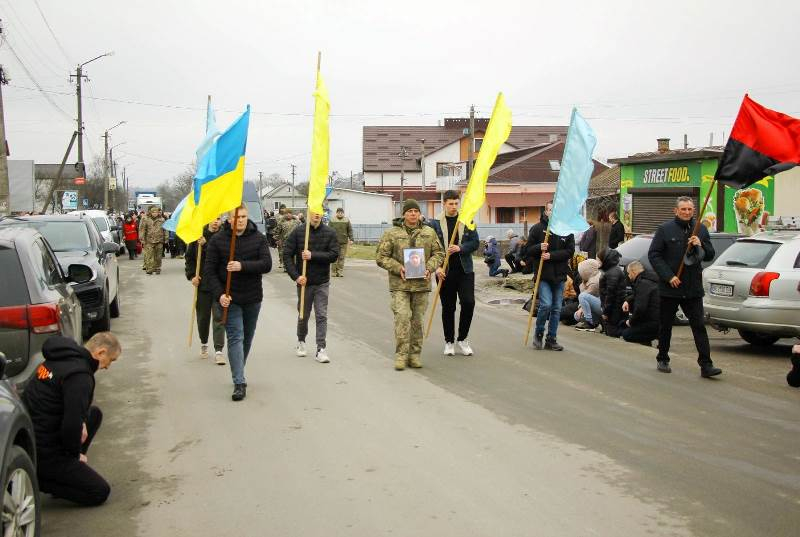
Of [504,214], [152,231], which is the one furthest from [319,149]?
[504,214]

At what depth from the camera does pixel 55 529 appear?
16.5ft

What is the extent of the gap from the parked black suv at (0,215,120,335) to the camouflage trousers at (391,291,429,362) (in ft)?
15.7

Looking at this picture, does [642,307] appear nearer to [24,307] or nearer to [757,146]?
[757,146]

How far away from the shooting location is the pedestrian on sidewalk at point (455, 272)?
10484mm

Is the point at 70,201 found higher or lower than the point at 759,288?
→ higher

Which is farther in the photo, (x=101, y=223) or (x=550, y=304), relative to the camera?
(x=101, y=223)

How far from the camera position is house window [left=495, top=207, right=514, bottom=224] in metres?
60.9

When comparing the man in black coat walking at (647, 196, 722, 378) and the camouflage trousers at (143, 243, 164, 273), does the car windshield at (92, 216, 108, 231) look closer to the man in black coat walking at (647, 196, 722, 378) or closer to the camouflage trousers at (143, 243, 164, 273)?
the camouflage trousers at (143, 243, 164, 273)

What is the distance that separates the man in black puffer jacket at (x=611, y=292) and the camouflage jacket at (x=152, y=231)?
1376cm

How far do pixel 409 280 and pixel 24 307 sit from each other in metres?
4.49

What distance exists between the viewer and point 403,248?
9992mm

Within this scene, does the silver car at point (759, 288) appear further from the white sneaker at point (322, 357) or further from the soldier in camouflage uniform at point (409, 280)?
the white sneaker at point (322, 357)

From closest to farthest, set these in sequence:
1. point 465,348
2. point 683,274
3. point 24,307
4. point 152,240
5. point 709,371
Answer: point 24,307 → point 709,371 → point 683,274 → point 465,348 → point 152,240

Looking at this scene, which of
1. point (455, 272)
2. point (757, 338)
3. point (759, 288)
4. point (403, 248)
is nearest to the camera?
point (403, 248)
